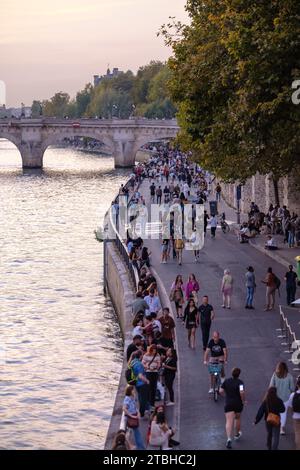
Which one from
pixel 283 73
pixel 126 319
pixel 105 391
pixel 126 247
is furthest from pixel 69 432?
pixel 126 247

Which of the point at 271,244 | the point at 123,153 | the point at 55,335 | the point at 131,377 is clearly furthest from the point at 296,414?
the point at 123,153

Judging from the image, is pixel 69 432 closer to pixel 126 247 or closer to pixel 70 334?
pixel 70 334

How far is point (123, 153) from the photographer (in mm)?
125000

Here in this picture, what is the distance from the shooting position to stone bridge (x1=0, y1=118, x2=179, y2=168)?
410 ft

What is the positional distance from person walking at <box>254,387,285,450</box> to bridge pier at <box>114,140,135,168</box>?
10793cm

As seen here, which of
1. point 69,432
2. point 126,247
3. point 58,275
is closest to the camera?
point 69,432

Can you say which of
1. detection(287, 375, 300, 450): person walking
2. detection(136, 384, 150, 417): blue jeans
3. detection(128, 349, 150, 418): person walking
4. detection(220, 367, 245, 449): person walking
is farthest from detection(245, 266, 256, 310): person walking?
detection(287, 375, 300, 450): person walking

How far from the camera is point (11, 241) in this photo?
59.4m

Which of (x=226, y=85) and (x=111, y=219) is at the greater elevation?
(x=226, y=85)

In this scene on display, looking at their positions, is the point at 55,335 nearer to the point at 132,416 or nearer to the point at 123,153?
the point at 132,416

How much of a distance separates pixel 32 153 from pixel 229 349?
10247 centimetres

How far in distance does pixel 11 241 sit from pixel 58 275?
12.9m

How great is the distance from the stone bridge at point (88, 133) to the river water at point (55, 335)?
52.2m

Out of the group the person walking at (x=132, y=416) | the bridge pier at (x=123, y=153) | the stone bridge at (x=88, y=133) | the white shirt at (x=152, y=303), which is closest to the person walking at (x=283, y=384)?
the person walking at (x=132, y=416)
